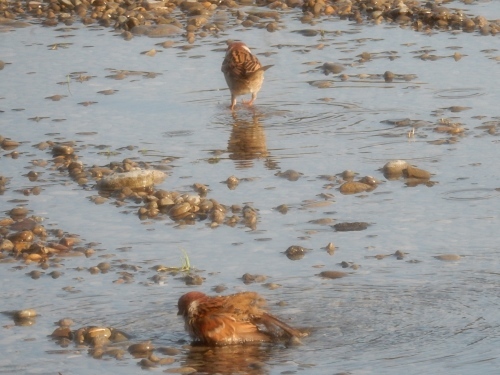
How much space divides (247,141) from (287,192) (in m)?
1.56

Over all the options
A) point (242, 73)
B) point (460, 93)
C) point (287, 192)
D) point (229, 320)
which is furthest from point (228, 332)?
point (460, 93)

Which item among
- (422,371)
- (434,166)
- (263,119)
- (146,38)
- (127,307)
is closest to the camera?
(422,371)

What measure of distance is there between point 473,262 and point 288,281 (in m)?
1.05

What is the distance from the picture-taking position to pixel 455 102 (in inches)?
429

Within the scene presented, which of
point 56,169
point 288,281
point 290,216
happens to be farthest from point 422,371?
point 56,169

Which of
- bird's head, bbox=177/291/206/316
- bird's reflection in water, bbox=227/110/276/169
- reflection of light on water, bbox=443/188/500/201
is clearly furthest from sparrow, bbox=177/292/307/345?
bird's reflection in water, bbox=227/110/276/169

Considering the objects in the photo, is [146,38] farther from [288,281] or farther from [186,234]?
[288,281]

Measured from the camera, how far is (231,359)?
6062mm

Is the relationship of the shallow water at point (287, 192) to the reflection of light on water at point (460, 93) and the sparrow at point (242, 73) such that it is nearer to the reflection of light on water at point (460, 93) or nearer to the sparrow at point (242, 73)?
the reflection of light on water at point (460, 93)

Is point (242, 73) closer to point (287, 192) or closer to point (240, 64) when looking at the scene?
point (240, 64)

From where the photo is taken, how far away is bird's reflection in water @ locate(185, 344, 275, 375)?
19.4 feet

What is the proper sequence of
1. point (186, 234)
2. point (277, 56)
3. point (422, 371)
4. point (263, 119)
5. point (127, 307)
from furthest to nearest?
point (277, 56)
point (263, 119)
point (186, 234)
point (127, 307)
point (422, 371)

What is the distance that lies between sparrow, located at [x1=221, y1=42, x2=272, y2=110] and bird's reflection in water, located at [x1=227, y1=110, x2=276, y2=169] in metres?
0.24

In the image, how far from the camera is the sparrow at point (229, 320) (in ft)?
20.2
